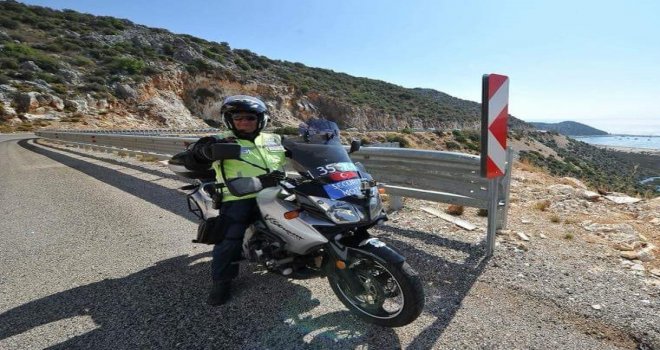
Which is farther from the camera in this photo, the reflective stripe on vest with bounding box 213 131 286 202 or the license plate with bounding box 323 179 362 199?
the reflective stripe on vest with bounding box 213 131 286 202

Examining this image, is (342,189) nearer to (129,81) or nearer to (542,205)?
(542,205)

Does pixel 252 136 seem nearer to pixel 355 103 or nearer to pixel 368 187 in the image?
pixel 368 187

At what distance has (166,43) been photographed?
5903cm

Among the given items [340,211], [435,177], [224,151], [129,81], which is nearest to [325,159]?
[340,211]

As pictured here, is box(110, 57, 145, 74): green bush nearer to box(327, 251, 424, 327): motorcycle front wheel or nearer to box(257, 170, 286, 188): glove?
box(257, 170, 286, 188): glove

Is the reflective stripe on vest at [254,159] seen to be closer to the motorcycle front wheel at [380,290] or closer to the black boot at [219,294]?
the black boot at [219,294]

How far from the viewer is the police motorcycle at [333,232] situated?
2.53 meters

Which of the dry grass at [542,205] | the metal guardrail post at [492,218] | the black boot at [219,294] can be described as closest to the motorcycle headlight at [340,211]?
the black boot at [219,294]

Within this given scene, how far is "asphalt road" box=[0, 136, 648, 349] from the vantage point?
2.60 m

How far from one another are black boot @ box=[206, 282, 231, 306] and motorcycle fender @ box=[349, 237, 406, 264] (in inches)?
55.5

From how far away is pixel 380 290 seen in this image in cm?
261

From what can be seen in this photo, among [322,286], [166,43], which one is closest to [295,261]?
[322,286]

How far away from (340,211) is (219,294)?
58.1 inches

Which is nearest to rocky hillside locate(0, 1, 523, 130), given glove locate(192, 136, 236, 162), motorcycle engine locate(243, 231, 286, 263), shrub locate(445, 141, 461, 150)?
shrub locate(445, 141, 461, 150)
